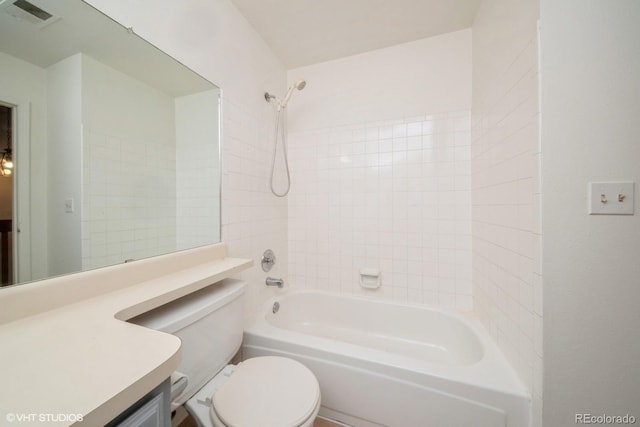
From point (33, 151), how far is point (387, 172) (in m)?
1.73

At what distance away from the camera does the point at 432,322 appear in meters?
1.56

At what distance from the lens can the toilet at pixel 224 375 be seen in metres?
0.74

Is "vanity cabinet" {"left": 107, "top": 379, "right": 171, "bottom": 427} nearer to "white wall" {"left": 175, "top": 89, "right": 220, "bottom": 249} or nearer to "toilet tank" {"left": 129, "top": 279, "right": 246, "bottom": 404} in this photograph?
"toilet tank" {"left": 129, "top": 279, "right": 246, "bottom": 404}

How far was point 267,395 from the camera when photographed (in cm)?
85

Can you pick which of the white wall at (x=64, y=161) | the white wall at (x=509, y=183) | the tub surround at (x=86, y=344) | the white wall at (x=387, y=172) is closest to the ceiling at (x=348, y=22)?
the white wall at (x=387, y=172)

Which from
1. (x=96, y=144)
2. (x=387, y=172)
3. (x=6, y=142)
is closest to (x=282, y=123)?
(x=387, y=172)

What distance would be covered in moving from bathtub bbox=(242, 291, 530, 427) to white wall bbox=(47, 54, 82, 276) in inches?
33.8

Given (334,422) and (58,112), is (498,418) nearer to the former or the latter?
(334,422)

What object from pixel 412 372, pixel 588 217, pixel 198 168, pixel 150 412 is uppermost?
pixel 198 168

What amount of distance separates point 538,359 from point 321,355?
0.85 m

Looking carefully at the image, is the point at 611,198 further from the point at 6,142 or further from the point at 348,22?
the point at 6,142

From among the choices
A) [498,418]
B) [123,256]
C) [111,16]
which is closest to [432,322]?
[498,418]

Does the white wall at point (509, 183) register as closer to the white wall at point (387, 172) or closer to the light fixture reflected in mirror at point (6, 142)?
the white wall at point (387, 172)

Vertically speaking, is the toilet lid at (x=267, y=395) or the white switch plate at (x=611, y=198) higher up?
the white switch plate at (x=611, y=198)
